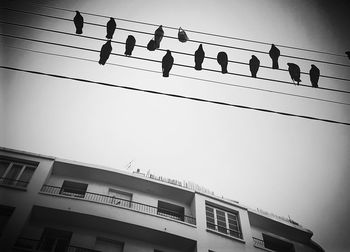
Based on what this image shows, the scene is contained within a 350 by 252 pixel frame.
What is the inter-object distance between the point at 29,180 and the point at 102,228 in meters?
4.28

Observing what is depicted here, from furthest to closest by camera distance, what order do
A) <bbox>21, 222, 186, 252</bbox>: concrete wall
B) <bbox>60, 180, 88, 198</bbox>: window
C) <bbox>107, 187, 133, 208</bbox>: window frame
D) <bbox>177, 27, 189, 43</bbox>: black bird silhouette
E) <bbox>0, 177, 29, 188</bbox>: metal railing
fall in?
<bbox>60, 180, 88, 198</bbox>: window < <bbox>107, 187, 133, 208</bbox>: window frame < <bbox>0, 177, 29, 188</bbox>: metal railing < <bbox>21, 222, 186, 252</bbox>: concrete wall < <bbox>177, 27, 189, 43</bbox>: black bird silhouette

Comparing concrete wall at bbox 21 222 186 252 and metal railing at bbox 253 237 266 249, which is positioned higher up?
metal railing at bbox 253 237 266 249

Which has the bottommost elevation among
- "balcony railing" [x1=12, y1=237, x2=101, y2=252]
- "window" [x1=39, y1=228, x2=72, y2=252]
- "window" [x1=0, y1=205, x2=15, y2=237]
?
"balcony railing" [x1=12, y1=237, x2=101, y2=252]

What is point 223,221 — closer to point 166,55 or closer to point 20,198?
point 20,198

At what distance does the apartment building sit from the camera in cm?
1180

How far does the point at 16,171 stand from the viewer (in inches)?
531

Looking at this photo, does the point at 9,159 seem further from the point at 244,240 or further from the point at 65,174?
Answer: the point at 244,240

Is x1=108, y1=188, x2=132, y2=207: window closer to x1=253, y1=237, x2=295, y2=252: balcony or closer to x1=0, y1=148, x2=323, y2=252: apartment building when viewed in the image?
x1=0, y1=148, x2=323, y2=252: apartment building

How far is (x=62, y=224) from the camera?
479 inches

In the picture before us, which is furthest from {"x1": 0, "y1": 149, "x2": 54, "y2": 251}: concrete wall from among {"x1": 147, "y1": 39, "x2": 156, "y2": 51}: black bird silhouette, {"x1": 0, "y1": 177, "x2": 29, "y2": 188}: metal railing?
{"x1": 147, "y1": 39, "x2": 156, "y2": 51}: black bird silhouette

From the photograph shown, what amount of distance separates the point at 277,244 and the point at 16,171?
1450 centimetres

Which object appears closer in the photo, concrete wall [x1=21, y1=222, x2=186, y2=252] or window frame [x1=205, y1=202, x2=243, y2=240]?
concrete wall [x1=21, y1=222, x2=186, y2=252]

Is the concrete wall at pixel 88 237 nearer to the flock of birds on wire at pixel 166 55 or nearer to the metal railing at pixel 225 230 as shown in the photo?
the metal railing at pixel 225 230

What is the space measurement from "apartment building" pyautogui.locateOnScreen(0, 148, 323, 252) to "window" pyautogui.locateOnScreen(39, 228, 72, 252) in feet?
0.13
